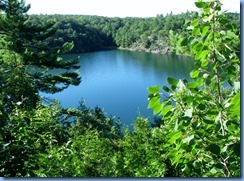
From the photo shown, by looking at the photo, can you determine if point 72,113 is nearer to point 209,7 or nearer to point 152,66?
point 152,66

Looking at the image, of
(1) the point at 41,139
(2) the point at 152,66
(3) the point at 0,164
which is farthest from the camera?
(2) the point at 152,66

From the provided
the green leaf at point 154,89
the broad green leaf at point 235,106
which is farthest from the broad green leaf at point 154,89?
the broad green leaf at point 235,106

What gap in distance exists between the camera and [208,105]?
84 cm

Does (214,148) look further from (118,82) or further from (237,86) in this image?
(118,82)

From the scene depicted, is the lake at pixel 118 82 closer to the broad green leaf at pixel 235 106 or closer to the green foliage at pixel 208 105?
the green foliage at pixel 208 105

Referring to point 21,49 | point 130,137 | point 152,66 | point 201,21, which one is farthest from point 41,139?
point 152,66

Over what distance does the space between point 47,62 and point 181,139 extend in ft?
24.7

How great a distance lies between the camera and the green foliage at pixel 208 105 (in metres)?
0.79

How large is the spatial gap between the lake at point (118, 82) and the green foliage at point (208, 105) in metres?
7.67

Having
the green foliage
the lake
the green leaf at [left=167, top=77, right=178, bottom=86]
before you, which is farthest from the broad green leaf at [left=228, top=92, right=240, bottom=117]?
the lake

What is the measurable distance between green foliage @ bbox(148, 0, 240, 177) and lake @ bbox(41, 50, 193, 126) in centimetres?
767

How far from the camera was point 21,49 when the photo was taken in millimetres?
7648

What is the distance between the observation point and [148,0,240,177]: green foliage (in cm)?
79

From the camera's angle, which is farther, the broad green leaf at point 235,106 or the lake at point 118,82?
the lake at point 118,82
